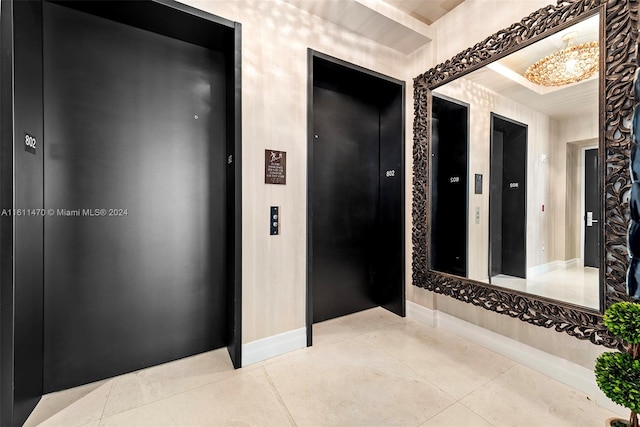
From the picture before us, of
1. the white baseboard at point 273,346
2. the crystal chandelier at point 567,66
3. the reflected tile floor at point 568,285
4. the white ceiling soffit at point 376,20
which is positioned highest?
the white ceiling soffit at point 376,20

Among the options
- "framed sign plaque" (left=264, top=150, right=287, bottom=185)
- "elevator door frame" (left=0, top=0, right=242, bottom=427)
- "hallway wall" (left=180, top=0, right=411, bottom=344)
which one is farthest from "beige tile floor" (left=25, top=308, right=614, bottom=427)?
"framed sign plaque" (left=264, top=150, right=287, bottom=185)

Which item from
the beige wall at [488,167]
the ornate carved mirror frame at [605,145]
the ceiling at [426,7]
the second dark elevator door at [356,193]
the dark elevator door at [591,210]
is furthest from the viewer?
the second dark elevator door at [356,193]

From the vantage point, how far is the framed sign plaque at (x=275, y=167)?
214 centimetres

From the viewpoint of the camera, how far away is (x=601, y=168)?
1.58 m

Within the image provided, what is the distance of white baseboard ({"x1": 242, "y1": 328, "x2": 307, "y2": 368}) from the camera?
6.78ft

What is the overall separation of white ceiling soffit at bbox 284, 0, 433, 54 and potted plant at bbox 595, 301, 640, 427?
2.58 m

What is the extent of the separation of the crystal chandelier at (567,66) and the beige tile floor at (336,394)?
206 centimetres

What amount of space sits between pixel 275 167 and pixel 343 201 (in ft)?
3.38

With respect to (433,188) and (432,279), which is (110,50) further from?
(432,279)

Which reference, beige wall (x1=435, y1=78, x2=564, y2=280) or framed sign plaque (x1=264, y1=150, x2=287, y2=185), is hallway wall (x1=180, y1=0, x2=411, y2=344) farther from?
beige wall (x1=435, y1=78, x2=564, y2=280)

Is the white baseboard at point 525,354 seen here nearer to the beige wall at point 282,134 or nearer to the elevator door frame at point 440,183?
the beige wall at point 282,134

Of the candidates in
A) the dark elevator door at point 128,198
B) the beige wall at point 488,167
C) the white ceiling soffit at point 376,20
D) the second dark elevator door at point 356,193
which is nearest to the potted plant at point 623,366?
the beige wall at point 488,167

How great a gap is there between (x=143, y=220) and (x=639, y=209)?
2.84 meters

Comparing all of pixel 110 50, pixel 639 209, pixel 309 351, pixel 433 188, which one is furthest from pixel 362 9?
pixel 309 351
